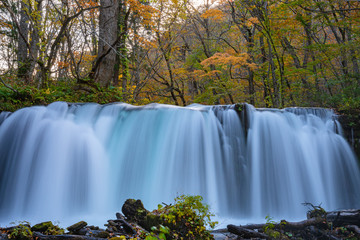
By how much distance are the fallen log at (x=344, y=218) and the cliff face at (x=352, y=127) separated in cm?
301

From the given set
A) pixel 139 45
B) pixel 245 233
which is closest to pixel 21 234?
pixel 245 233

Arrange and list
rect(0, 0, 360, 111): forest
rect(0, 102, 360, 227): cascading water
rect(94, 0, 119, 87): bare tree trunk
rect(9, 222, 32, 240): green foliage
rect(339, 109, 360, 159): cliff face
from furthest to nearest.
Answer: rect(94, 0, 119, 87): bare tree trunk
rect(0, 0, 360, 111): forest
rect(339, 109, 360, 159): cliff face
rect(0, 102, 360, 227): cascading water
rect(9, 222, 32, 240): green foliage

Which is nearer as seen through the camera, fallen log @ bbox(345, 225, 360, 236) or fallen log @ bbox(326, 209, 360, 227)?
fallen log @ bbox(345, 225, 360, 236)

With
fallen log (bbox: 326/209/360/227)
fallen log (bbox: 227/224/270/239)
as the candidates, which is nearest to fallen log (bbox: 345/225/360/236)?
fallen log (bbox: 326/209/360/227)

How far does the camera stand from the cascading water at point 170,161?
4.96 meters

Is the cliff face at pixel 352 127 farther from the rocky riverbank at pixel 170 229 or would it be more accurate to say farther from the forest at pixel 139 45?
the rocky riverbank at pixel 170 229

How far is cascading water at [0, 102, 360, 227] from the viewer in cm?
496

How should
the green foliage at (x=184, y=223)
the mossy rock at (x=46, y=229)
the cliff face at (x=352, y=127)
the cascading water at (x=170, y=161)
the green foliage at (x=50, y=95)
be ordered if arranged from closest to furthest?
the green foliage at (x=184, y=223) < the mossy rock at (x=46, y=229) < the cascading water at (x=170, y=161) < the cliff face at (x=352, y=127) < the green foliage at (x=50, y=95)

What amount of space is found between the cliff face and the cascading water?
0.63ft

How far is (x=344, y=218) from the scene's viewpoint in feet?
11.6

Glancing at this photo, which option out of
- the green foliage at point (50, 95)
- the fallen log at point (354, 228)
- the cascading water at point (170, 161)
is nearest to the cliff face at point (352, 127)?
the cascading water at point (170, 161)

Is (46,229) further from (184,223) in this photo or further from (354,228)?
(354,228)

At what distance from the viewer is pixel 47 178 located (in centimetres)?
500

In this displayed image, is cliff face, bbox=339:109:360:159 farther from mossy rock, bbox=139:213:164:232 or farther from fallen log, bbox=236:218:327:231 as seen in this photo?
mossy rock, bbox=139:213:164:232
